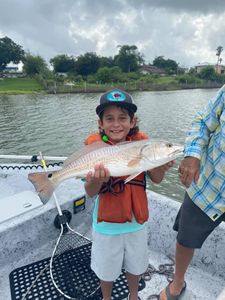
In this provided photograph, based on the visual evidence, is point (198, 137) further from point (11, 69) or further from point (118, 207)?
point (11, 69)

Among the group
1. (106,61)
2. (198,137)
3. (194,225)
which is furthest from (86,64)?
(194,225)

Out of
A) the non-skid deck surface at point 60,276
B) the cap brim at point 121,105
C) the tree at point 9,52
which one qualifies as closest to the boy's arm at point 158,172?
the cap brim at point 121,105

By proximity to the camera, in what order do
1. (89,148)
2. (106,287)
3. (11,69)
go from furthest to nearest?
(11,69), (106,287), (89,148)

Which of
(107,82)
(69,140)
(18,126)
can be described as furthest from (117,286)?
(107,82)

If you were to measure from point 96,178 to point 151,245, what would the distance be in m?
1.99

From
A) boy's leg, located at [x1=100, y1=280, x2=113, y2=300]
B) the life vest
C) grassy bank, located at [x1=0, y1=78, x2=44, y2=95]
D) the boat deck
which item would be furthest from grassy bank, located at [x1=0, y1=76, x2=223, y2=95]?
the life vest

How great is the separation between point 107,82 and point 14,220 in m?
73.7

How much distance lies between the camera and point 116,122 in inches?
87.5

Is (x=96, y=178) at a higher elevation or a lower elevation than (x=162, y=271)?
higher

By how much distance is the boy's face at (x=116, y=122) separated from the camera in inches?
87.6

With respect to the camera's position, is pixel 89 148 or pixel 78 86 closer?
pixel 89 148

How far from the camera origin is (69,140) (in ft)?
53.1

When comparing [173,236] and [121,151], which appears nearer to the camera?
[121,151]

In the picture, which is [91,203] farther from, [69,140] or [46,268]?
[69,140]
